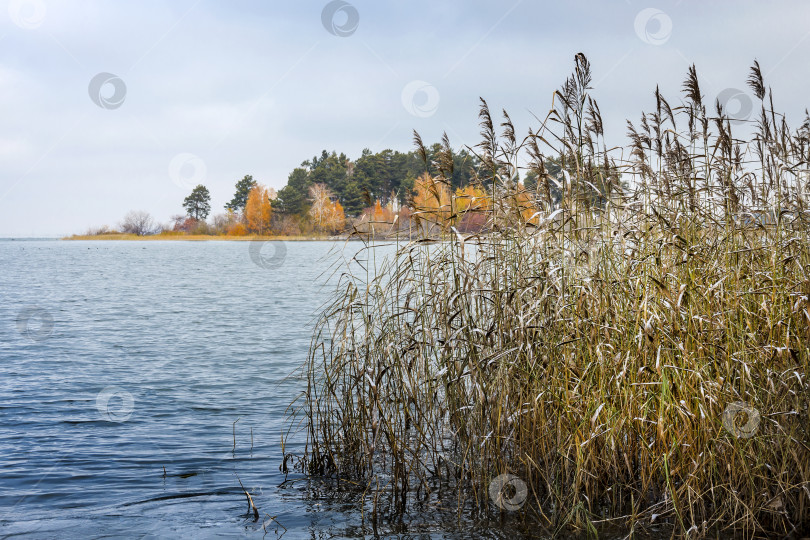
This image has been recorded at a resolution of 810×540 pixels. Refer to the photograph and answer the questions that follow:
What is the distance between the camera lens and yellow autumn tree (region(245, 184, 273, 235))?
284 feet

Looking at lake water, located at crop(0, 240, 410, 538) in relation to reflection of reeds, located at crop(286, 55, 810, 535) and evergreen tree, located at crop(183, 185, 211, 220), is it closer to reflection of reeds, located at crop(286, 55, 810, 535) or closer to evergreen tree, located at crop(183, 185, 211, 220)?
reflection of reeds, located at crop(286, 55, 810, 535)

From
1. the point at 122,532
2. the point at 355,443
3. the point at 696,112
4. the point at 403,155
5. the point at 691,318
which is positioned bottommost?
the point at 122,532

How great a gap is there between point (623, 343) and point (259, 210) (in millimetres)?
88173

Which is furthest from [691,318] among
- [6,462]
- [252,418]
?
[6,462]

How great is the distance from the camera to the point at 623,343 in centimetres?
411

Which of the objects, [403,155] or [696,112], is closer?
[696,112]

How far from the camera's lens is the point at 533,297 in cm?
455

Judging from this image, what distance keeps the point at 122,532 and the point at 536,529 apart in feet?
10.3

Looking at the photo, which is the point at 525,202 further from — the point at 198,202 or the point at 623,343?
the point at 198,202

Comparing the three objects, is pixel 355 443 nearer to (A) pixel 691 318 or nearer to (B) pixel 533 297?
(B) pixel 533 297

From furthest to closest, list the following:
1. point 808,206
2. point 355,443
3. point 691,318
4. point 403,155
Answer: point 403,155
point 355,443
point 808,206
point 691,318
